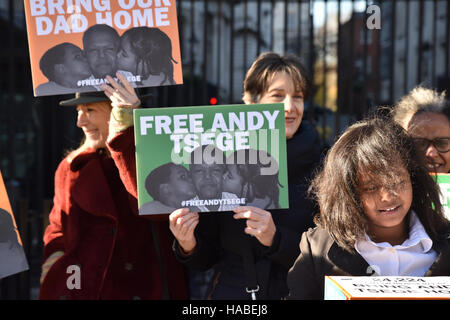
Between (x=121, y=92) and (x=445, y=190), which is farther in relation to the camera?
(x=121, y=92)

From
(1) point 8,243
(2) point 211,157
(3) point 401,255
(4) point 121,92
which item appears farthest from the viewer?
(4) point 121,92

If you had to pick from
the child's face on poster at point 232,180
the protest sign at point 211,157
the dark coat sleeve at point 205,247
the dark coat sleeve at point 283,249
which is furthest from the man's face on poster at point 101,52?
→ the dark coat sleeve at point 283,249

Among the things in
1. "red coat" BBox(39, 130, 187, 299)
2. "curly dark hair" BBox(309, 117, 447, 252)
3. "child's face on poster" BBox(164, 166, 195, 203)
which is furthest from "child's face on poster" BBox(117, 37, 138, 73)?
"curly dark hair" BBox(309, 117, 447, 252)

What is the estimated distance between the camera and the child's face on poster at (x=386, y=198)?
1644 mm

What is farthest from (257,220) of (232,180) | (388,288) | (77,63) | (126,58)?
(77,63)

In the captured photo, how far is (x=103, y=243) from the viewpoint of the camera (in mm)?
2385

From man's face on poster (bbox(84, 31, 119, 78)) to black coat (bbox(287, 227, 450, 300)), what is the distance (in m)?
1.00

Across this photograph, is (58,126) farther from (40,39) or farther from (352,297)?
(352,297)

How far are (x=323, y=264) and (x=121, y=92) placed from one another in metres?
0.99

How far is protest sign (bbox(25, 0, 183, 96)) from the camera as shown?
6.74ft

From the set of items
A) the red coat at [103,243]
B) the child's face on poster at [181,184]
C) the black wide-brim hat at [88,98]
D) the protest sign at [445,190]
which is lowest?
the red coat at [103,243]

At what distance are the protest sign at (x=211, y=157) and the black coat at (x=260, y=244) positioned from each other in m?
0.25

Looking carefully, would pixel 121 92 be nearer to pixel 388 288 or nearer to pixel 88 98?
pixel 88 98

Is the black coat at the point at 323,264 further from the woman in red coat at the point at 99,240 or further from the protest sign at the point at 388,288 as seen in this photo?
the woman in red coat at the point at 99,240
